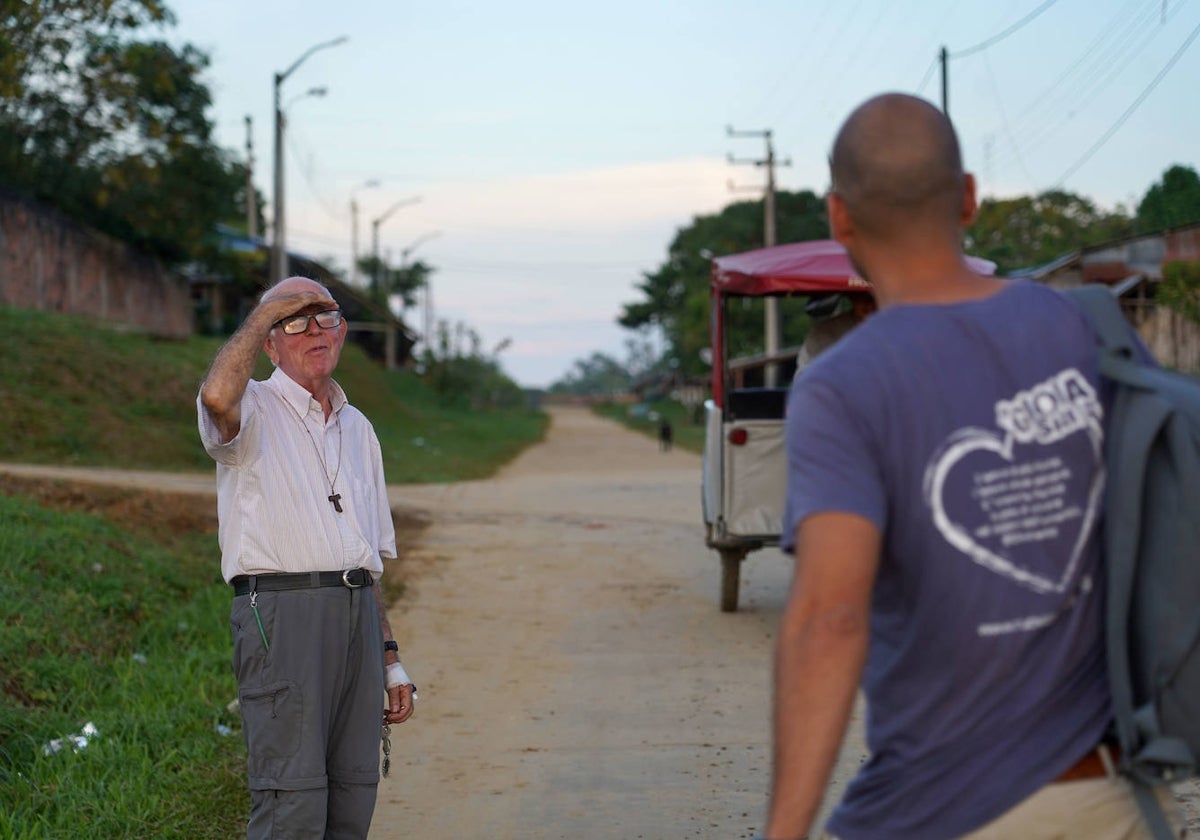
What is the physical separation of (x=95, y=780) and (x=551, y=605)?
5.83 meters

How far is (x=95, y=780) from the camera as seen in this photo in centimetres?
618

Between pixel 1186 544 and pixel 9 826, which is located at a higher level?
pixel 1186 544

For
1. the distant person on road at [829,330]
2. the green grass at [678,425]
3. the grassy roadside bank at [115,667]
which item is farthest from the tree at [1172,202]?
the distant person on road at [829,330]

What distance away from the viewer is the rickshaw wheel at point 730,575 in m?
11.1

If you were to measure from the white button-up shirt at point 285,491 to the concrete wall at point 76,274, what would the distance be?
30.1 meters

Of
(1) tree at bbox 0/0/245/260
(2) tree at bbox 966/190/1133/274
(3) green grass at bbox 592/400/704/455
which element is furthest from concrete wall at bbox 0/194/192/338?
(2) tree at bbox 966/190/1133/274

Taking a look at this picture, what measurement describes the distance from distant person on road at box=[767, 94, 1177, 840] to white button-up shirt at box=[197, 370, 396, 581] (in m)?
2.21

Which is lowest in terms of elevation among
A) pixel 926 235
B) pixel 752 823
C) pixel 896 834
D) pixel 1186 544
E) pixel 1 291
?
pixel 752 823

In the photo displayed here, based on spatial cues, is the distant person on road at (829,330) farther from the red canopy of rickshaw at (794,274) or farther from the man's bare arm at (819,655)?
the man's bare arm at (819,655)

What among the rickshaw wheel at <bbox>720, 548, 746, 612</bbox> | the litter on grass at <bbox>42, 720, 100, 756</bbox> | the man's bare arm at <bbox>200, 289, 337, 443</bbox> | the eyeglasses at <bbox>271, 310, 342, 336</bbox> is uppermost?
the eyeglasses at <bbox>271, 310, 342, 336</bbox>

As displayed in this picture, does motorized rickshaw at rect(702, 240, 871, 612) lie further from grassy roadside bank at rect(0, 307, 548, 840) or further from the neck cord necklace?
the neck cord necklace

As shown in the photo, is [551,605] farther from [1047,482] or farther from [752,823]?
[1047,482]

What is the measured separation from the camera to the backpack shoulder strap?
241cm

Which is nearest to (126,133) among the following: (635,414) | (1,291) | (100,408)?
(1,291)
